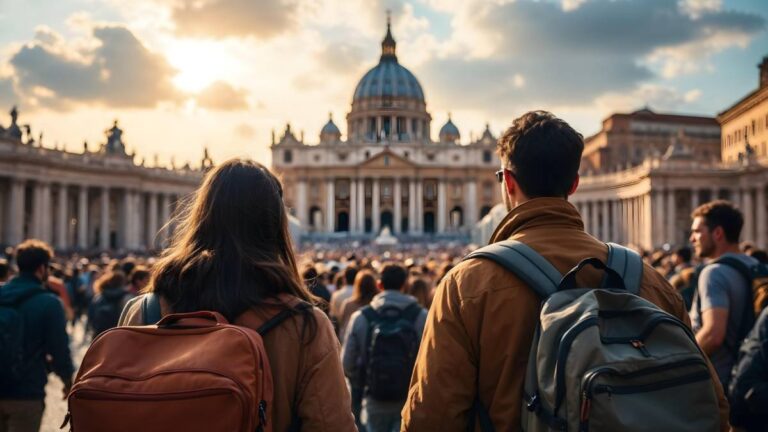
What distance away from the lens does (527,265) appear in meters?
Answer: 3.24

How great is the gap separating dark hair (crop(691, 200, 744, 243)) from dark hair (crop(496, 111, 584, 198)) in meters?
3.88

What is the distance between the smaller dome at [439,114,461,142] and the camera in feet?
400

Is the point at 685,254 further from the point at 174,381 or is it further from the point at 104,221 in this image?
the point at 104,221

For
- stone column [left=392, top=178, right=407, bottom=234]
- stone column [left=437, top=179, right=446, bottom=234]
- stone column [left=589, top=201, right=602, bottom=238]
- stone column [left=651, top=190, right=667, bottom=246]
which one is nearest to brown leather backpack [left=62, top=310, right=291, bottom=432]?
stone column [left=651, top=190, right=667, bottom=246]

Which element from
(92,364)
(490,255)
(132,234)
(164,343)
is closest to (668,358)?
(490,255)

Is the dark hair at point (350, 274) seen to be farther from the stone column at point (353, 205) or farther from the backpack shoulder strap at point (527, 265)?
the stone column at point (353, 205)

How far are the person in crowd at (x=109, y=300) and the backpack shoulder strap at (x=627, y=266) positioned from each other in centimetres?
795

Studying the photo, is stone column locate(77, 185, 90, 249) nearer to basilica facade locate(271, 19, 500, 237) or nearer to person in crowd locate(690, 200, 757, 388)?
basilica facade locate(271, 19, 500, 237)

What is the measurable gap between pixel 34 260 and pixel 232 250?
14.7 feet

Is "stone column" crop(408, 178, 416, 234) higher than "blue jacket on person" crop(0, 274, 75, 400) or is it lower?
higher

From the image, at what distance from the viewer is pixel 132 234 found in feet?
213

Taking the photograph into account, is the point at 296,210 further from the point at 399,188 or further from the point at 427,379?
the point at 427,379

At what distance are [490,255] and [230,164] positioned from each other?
1395 millimetres

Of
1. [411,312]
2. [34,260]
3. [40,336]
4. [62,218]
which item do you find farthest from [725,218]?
[62,218]
